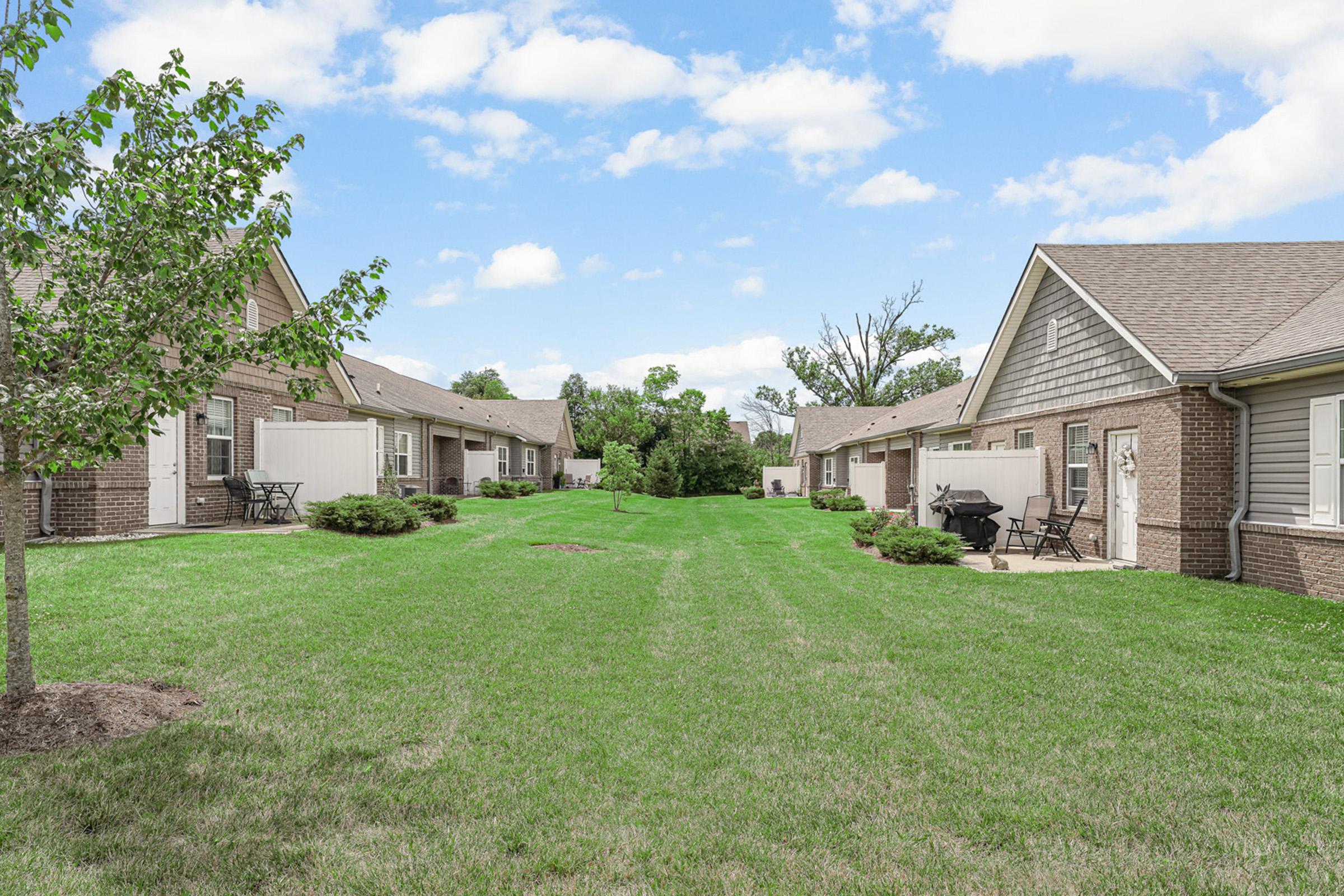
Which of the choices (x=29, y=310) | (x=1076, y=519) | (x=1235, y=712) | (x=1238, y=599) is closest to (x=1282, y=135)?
(x=1076, y=519)

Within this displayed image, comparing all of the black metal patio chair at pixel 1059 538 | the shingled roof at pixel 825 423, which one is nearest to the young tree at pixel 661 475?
the shingled roof at pixel 825 423

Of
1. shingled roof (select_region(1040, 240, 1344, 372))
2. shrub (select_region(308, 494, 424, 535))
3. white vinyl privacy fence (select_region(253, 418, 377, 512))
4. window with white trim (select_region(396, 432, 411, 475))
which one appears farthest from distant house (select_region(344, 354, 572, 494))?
shingled roof (select_region(1040, 240, 1344, 372))

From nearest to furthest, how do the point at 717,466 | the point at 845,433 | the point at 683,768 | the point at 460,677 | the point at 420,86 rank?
the point at 683,768 < the point at 460,677 < the point at 420,86 < the point at 845,433 < the point at 717,466

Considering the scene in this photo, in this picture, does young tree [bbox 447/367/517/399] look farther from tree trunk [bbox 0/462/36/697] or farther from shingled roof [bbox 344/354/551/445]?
tree trunk [bbox 0/462/36/697]

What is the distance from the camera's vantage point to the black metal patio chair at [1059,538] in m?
12.5

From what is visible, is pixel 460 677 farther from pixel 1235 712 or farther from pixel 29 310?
pixel 1235 712

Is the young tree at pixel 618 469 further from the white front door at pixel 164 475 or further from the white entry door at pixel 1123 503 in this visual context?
the white entry door at pixel 1123 503

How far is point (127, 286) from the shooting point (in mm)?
4430

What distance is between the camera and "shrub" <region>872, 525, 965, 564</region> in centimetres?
1190

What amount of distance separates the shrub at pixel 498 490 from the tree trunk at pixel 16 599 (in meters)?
22.4

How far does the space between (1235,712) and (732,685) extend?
3.33m

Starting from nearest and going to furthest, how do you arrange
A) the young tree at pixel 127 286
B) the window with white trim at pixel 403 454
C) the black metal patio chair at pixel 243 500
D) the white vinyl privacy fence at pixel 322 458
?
the young tree at pixel 127 286 → the black metal patio chair at pixel 243 500 → the white vinyl privacy fence at pixel 322 458 → the window with white trim at pixel 403 454

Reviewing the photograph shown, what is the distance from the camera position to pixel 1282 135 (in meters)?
13.0

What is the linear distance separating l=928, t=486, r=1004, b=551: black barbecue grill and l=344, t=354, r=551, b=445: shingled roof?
47.8 feet
